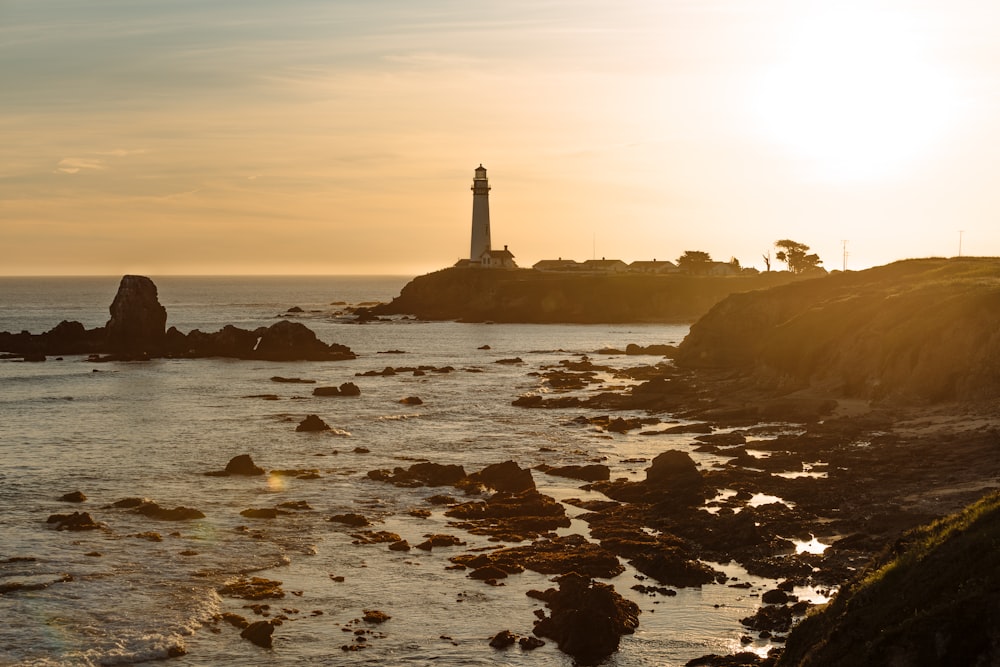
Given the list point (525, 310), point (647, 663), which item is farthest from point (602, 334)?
point (647, 663)

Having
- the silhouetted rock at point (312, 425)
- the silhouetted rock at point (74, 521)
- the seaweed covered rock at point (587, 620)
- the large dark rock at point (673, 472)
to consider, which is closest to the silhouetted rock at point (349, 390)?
the silhouetted rock at point (312, 425)

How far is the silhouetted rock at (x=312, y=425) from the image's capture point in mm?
59125

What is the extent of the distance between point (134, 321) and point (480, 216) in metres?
88.0

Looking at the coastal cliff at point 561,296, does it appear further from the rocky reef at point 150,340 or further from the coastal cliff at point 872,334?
the coastal cliff at point 872,334

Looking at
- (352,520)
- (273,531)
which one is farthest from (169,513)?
(352,520)

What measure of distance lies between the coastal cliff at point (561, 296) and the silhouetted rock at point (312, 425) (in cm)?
11160

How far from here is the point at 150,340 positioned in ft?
362

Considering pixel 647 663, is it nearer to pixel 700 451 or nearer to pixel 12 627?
pixel 12 627

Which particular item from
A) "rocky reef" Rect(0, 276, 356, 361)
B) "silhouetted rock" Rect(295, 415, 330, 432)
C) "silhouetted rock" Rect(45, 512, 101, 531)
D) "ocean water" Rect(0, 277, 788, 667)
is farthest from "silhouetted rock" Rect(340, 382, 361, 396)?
"silhouetted rock" Rect(45, 512, 101, 531)

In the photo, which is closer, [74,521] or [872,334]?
[74,521]

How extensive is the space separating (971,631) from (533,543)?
61.0 ft

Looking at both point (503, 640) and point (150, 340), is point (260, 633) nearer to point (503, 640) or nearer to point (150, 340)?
point (503, 640)

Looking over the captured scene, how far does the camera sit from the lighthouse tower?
18612 centimetres

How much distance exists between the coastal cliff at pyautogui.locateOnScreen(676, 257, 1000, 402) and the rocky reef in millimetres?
43551
